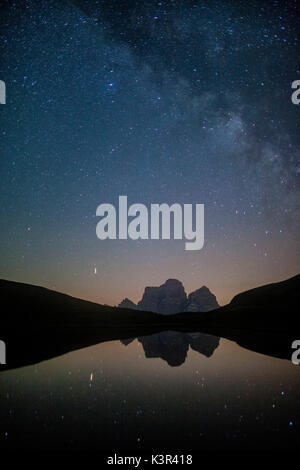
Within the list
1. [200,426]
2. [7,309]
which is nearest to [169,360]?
[200,426]

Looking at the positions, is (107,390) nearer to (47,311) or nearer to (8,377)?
(8,377)

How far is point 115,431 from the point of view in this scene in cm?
859

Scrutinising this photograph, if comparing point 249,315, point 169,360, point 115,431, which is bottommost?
point 249,315

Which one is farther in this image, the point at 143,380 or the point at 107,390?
the point at 143,380

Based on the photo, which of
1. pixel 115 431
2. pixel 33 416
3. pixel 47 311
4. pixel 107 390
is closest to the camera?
pixel 115 431

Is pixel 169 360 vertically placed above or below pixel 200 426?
below

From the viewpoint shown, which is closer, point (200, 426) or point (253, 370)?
point (200, 426)

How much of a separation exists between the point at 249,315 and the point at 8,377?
117 metres

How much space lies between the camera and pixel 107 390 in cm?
1291

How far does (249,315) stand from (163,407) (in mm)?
118650

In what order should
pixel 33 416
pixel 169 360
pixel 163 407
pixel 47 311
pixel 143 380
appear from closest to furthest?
1. pixel 33 416
2. pixel 163 407
3. pixel 143 380
4. pixel 169 360
5. pixel 47 311
